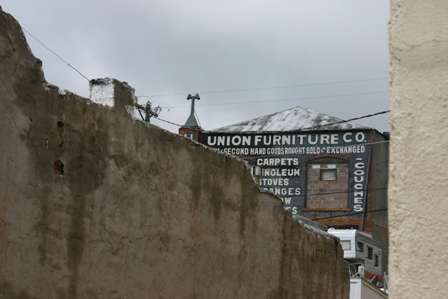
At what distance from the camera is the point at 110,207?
789cm

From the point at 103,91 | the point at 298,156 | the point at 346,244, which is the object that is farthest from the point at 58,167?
the point at 298,156

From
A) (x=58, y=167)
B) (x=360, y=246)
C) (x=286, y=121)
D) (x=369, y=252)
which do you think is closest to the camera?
(x=58, y=167)

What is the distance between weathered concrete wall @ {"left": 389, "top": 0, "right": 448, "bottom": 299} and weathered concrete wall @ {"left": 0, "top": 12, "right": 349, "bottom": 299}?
480cm

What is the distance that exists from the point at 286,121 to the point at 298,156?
12.8ft

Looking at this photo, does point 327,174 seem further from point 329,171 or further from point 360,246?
point 360,246

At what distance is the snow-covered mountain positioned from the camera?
44188 millimetres

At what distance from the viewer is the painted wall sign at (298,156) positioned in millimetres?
41156

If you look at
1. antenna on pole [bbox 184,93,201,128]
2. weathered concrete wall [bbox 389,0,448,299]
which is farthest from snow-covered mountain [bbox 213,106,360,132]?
weathered concrete wall [bbox 389,0,448,299]

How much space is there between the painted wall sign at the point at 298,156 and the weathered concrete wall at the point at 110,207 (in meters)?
30.7

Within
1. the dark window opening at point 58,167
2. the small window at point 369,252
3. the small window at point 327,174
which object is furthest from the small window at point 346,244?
the dark window opening at point 58,167

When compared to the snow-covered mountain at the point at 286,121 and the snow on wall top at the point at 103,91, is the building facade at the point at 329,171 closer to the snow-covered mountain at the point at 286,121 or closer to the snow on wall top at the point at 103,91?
the snow-covered mountain at the point at 286,121

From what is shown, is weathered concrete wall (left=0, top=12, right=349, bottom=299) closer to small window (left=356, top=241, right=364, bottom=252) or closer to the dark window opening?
the dark window opening

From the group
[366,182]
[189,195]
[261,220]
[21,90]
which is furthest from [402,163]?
[366,182]

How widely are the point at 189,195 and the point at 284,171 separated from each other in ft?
109
